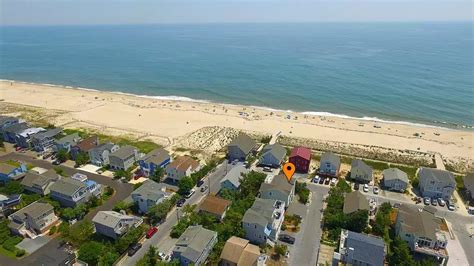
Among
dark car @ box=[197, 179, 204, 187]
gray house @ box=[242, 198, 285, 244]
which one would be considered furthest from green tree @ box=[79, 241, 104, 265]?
dark car @ box=[197, 179, 204, 187]

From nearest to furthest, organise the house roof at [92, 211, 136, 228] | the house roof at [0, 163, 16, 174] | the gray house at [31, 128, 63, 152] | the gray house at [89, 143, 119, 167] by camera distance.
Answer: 1. the house roof at [92, 211, 136, 228]
2. the house roof at [0, 163, 16, 174]
3. the gray house at [89, 143, 119, 167]
4. the gray house at [31, 128, 63, 152]

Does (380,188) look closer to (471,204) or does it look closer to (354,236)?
(471,204)

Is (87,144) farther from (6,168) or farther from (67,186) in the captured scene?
(67,186)

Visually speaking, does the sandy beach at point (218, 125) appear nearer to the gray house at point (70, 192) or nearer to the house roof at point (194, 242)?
the gray house at point (70, 192)

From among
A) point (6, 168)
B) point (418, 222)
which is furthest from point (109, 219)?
point (418, 222)

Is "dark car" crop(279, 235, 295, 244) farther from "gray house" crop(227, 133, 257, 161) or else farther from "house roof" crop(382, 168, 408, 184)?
"gray house" crop(227, 133, 257, 161)

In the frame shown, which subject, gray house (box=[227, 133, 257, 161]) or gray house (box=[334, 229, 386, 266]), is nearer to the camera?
gray house (box=[334, 229, 386, 266])
